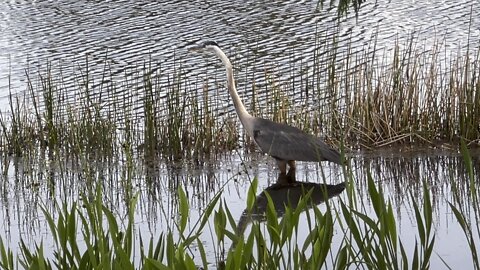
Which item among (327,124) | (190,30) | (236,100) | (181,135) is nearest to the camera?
(236,100)

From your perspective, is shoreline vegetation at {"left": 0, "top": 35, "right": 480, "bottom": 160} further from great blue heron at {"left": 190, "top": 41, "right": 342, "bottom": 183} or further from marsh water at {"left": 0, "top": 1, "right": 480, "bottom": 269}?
great blue heron at {"left": 190, "top": 41, "right": 342, "bottom": 183}

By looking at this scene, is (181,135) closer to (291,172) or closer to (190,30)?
(291,172)

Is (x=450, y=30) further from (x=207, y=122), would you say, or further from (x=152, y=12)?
(x=207, y=122)

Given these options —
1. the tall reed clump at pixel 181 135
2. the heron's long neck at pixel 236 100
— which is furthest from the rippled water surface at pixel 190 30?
the heron's long neck at pixel 236 100

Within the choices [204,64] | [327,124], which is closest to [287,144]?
[327,124]

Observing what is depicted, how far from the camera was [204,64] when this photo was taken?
11.6 meters

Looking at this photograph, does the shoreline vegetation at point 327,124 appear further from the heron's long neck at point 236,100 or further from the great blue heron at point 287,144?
the great blue heron at point 287,144

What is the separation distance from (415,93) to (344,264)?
168 inches

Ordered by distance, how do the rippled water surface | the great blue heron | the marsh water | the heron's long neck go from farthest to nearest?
the rippled water surface
the heron's long neck
the great blue heron
the marsh water

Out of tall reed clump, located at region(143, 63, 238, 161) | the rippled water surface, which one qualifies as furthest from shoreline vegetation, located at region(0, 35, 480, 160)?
the rippled water surface

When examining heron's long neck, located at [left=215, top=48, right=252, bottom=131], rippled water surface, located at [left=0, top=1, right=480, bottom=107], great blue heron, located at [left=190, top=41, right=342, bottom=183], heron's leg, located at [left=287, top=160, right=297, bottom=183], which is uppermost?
heron's long neck, located at [left=215, top=48, right=252, bottom=131]

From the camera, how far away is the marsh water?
20.6 feet

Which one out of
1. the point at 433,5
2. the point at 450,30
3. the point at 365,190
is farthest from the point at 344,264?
the point at 433,5

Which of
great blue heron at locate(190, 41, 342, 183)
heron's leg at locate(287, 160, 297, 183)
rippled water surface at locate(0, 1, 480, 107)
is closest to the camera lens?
great blue heron at locate(190, 41, 342, 183)
